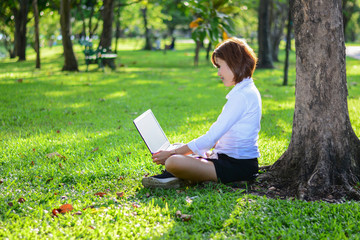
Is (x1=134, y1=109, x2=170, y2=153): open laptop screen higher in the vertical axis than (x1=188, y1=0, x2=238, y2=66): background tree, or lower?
lower

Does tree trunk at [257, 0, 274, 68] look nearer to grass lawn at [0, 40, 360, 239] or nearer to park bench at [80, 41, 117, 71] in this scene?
park bench at [80, 41, 117, 71]

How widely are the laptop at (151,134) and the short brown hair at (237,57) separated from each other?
0.96 metres

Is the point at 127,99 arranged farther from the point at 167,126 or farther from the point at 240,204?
the point at 240,204

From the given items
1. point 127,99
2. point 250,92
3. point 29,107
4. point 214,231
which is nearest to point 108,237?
point 214,231

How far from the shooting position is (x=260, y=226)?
322cm

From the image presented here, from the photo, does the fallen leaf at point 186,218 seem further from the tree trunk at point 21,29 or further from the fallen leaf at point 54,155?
the tree trunk at point 21,29

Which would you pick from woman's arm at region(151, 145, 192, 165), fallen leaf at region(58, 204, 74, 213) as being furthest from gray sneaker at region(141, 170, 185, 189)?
fallen leaf at region(58, 204, 74, 213)

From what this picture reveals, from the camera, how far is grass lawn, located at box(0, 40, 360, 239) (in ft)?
10.4

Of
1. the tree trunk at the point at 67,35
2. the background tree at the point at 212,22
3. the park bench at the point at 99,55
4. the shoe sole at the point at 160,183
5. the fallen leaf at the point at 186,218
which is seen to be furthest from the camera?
the park bench at the point at 99,55

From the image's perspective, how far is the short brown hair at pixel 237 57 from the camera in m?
3.90

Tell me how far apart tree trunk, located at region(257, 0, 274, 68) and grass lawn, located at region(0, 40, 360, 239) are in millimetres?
8852

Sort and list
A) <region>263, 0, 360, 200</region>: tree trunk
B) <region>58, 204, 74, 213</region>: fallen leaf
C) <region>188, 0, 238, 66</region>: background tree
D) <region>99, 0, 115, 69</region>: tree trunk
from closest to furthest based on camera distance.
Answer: <region>58, 204, 74, 213</region>: fallen leaf < <region>263, 0, 360, 200</region>: tree trunk < <region>188, 0, 238, 66</region>: background tree < <region>99, 0, 115, 69</region>: tree trunk

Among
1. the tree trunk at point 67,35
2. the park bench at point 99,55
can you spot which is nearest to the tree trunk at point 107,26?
the park bench at point 99,55

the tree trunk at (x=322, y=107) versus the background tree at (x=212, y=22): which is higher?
the background tree at (x=212, y=22)
